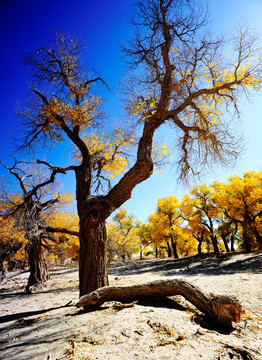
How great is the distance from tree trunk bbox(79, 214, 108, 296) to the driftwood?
433 mm

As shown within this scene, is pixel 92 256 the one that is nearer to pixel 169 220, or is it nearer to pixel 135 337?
pixel 135 337

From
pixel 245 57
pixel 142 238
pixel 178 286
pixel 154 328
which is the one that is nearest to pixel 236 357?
pixel 154 328

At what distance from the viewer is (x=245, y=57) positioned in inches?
199

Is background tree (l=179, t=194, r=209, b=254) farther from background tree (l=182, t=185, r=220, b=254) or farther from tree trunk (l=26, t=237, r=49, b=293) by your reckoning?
tree trunk (l=26, t=237, r=49, b=293)

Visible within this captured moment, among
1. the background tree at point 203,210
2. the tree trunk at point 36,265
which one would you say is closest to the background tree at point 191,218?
the background tree at point 203,210

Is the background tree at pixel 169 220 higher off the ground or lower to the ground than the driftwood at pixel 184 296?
higher

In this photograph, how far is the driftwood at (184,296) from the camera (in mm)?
2863

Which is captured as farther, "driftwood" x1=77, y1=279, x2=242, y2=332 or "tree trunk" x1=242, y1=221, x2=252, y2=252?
"tree trunk" x1=242, y1=221, x2=252, y2=252

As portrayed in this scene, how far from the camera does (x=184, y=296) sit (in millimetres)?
3531

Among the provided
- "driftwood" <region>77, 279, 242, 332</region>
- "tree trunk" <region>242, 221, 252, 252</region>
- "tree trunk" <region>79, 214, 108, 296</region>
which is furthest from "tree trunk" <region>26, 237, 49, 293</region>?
"tree trunk" <region>242, 221, 252, 252</region>

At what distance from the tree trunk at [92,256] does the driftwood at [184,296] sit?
0.43m

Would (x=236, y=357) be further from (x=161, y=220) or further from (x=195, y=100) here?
(x=161, y=220)

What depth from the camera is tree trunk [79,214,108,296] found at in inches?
167

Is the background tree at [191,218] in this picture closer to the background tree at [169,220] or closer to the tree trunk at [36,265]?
the background tree at [169,220]
